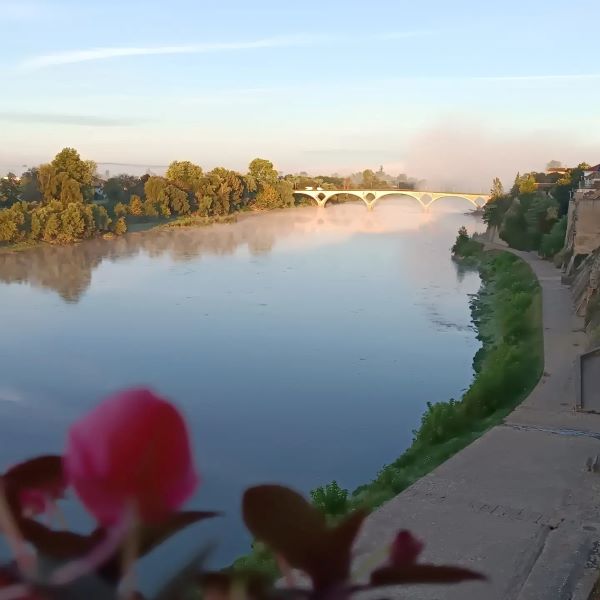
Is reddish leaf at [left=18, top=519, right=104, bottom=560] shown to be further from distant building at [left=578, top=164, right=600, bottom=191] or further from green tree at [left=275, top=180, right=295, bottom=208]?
green tree at [left=275, top=180, right=295, bottom=208]

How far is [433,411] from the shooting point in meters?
5.26

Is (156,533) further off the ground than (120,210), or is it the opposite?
(120,210)

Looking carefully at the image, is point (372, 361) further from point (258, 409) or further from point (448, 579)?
point (448, 579)

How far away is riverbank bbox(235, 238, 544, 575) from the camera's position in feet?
13.1

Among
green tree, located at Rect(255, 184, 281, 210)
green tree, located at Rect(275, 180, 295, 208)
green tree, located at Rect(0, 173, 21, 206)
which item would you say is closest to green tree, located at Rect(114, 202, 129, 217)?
green tree, located at Rect(0, 173, 21, 206)

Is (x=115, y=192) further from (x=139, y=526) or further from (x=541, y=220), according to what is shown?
(x=139, y=526)

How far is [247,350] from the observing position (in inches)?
319

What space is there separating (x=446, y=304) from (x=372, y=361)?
3652 millimetres

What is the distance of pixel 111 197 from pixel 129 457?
79.4 ft

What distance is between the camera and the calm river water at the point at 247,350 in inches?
223

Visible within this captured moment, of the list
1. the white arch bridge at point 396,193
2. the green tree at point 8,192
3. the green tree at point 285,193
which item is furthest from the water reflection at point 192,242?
the green tree at point 8,192

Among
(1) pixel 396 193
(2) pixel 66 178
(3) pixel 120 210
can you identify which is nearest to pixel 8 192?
(2) pixel 66 178

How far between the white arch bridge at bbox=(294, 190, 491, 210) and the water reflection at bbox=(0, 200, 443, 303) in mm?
1273

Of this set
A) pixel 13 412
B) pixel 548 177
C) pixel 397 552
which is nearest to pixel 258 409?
pixel 13 412
